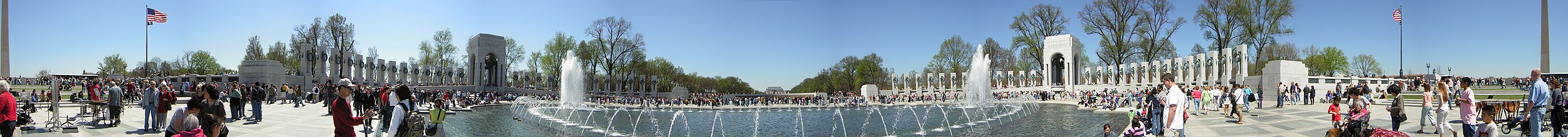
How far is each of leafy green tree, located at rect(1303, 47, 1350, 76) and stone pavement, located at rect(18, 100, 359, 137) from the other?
4983 centimetres

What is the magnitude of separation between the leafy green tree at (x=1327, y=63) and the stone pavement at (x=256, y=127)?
163 ft


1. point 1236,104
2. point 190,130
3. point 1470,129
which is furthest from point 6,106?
point 1236,104

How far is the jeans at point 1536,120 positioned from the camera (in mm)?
6695

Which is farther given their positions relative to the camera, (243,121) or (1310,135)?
(243,121)

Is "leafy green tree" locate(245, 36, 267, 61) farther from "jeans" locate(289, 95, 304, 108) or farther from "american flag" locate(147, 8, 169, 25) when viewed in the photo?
"jeans" locate(289, 95, 304, 108)

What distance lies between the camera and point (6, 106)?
6539 millimetres

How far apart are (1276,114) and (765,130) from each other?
825cm

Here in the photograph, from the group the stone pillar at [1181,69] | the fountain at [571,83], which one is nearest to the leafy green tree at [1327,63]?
the stone pillar at [1181,69]

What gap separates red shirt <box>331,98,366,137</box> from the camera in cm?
604

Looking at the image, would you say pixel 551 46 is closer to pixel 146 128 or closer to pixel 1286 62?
pixel 1286 62

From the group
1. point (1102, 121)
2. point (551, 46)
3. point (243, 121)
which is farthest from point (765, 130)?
point (551, 46)

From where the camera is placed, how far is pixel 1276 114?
1385cm

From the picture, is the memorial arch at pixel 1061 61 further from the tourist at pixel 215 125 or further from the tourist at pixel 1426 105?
the tourist at pixel 215 125

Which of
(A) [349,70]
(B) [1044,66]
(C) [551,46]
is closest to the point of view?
(A) [349,70]
